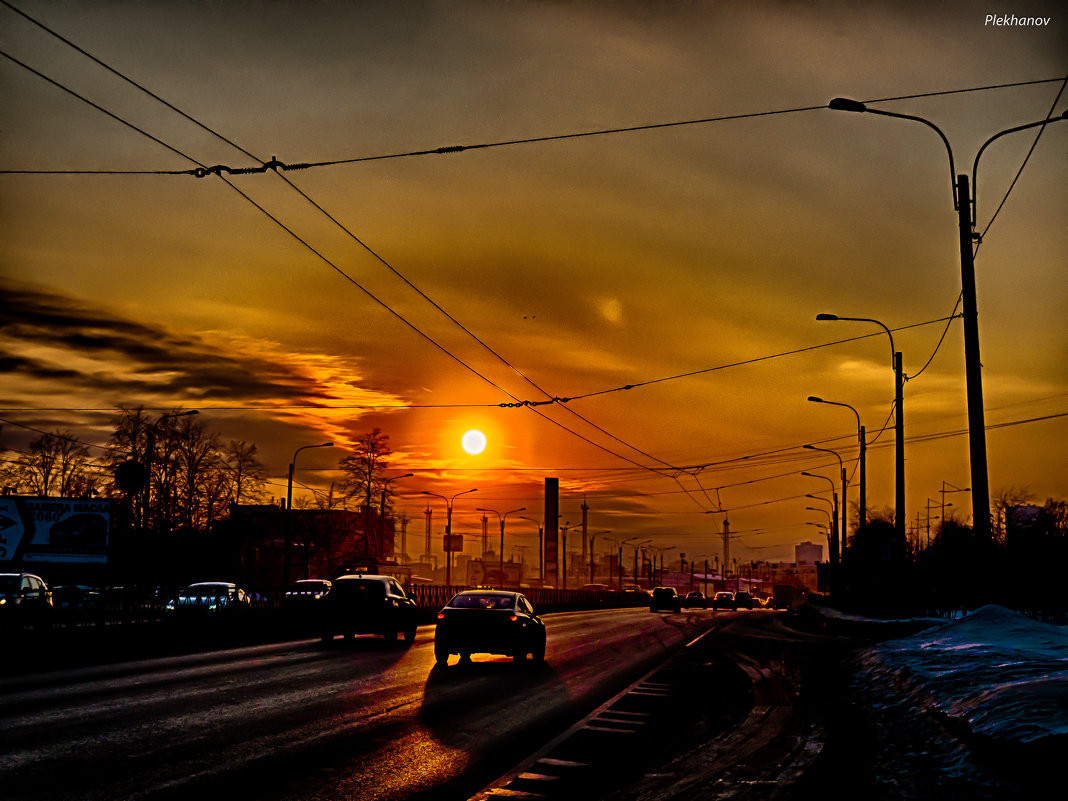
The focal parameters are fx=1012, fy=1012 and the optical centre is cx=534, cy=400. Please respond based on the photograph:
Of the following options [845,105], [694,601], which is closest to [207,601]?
[845,105]

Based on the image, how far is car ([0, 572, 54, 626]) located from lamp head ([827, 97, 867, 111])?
2100cm

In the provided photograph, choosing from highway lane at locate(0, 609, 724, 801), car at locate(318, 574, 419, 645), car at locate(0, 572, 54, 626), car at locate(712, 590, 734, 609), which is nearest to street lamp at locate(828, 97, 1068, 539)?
highway lane at locate(0, 609, 724, 801)

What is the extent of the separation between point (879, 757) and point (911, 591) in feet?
115

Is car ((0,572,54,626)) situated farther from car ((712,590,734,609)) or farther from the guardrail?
car ((712,590,734,609))

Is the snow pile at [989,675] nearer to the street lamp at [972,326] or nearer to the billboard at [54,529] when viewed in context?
the street lamp at [972,326]

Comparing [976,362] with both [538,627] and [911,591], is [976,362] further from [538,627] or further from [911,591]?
[911,591]

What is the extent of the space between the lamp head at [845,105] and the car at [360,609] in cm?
1575

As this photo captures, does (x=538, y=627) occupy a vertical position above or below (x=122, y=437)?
below

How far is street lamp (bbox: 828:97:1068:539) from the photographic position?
19.0 m

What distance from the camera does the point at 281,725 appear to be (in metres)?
10.9

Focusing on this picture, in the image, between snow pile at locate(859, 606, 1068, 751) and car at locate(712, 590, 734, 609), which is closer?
snow pile at locate(859, 606, 1068, 751)

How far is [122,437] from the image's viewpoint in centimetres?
7838

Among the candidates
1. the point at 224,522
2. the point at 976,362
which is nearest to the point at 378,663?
the point at 976,362

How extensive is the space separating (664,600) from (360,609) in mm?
49032
